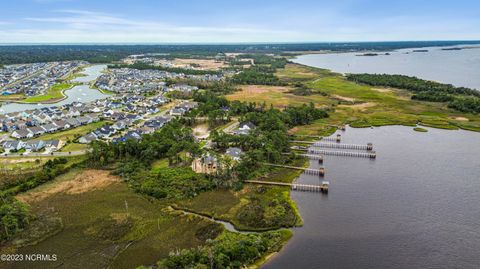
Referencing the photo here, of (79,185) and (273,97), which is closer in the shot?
(79,185)

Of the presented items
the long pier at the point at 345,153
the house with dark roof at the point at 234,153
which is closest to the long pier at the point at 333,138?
the long pier at the point at 345,153

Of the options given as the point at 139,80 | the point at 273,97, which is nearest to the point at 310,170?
the point at 273,97

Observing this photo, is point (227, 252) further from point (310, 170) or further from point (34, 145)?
point (34, 145)

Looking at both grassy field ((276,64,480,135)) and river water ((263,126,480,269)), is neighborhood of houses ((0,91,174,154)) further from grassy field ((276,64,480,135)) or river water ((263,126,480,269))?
river water ((263,126,480,269))

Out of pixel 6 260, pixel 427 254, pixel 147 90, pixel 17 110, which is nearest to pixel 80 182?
pixel 6 260

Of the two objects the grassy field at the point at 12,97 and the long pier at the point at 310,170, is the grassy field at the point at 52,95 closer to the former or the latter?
the grassy field at the point at 12,97

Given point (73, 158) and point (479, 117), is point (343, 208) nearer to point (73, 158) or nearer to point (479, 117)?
point (73, 158)
